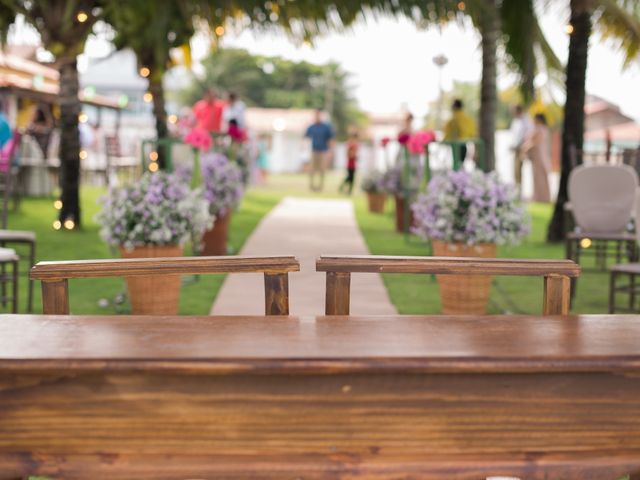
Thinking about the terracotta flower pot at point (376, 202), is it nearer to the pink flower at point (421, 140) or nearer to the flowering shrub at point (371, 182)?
the flowering shrub at point (371, 182)

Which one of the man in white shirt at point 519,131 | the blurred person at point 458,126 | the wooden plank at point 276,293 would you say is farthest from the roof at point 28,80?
the wooden plank at point 276,293

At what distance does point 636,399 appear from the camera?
179 cm

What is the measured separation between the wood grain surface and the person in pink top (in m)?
15.2

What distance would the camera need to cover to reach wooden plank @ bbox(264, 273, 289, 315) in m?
2.46

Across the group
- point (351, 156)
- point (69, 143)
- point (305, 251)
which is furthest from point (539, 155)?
point (69, 143)

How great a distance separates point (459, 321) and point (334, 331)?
0.32 metres

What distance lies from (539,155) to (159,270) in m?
17.7

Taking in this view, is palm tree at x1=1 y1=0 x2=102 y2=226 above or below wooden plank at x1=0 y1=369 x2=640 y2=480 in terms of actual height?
above

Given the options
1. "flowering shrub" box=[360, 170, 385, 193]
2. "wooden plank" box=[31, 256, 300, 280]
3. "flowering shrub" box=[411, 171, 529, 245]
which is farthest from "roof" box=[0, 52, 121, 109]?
"wooden plank" box=[31, 256, 300, 280]

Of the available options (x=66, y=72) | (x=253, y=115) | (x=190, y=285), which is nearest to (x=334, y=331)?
(x=190, y=285)

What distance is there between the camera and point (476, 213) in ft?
21.9

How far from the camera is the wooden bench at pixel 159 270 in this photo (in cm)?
239

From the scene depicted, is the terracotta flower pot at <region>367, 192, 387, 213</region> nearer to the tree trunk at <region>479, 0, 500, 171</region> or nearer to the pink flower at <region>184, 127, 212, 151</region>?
the tree trunk at <region>479, 0, 500, 171</region>

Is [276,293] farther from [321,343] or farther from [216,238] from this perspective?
[216,238]
